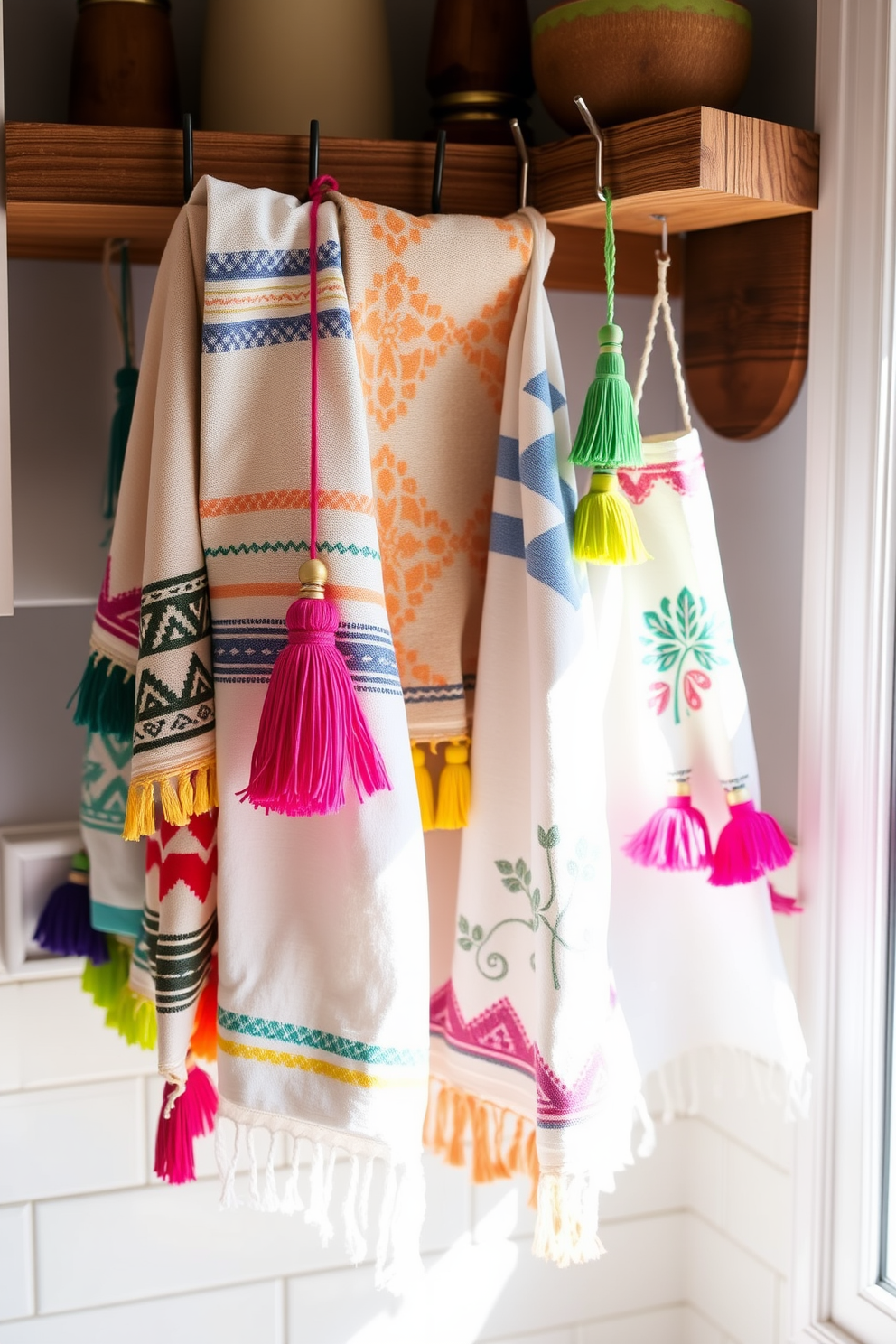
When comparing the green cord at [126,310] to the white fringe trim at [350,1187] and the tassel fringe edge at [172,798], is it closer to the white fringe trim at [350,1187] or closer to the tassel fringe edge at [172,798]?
the tassel fringe edge at [172,798]

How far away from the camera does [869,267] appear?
1007 mm

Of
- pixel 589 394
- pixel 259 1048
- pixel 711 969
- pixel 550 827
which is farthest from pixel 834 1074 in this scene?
pixel 589 394

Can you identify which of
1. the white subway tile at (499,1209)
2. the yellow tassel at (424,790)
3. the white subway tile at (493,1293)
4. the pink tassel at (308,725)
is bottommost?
the white subway tile at (493,1293)

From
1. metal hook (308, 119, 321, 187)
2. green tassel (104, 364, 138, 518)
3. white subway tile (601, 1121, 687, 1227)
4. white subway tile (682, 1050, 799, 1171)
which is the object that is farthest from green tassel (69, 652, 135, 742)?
white subway tile (601, 1121, 687, 1227)

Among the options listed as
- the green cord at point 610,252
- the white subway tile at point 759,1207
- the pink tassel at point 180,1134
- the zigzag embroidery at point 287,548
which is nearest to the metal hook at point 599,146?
the green cord at point 610,252

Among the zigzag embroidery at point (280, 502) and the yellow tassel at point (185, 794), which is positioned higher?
the zigzag embroidery at point (280, 502)

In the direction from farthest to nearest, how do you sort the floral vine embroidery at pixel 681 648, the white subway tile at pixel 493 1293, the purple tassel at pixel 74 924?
the white subway tile at pixel 493 1293
the purple tassel at pixel 74 924
the floral vine embroidery at pixel 681 648

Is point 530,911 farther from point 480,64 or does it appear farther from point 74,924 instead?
point 480,64

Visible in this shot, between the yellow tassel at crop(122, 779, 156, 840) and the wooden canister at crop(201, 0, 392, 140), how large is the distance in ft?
1.74

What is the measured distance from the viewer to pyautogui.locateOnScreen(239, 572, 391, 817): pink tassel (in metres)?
0.85

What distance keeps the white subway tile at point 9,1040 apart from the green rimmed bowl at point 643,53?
904 mm

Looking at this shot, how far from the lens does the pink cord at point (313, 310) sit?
2.93 feet

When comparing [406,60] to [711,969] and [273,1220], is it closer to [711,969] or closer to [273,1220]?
[711,969]

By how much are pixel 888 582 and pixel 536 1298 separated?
83 centimetres
